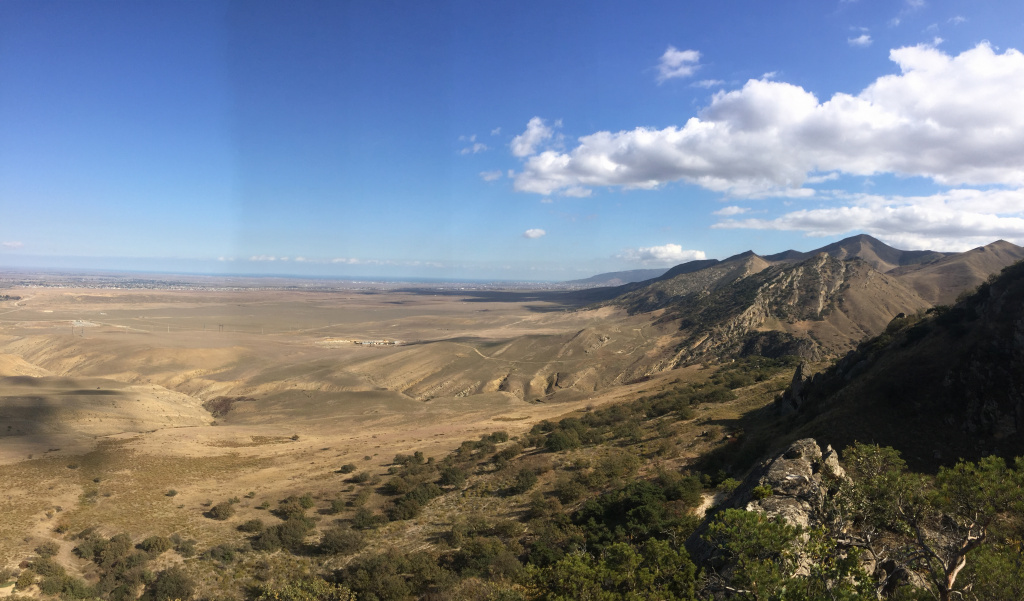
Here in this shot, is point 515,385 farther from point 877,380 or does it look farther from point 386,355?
point 877,380

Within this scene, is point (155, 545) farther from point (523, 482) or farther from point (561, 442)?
point (561, 442)

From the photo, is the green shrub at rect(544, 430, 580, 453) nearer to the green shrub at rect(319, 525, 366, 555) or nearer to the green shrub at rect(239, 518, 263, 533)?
the green shrub at rect(319, 525, 366, 555)

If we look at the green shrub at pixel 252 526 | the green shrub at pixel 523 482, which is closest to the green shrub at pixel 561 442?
the green shrub at pixel 523 482

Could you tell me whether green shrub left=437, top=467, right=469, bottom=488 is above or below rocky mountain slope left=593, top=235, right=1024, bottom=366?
below

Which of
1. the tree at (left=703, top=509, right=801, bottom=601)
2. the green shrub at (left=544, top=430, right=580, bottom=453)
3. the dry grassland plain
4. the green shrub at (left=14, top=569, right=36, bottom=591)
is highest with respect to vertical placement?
the tree at (left=703, top=509, right=801, bottom=601)

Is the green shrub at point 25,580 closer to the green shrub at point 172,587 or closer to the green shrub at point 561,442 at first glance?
the green shrub at point 172,587

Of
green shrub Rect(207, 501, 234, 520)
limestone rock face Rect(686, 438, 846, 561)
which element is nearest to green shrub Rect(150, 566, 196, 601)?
green shrub Rect(207, 501, 234, 520)

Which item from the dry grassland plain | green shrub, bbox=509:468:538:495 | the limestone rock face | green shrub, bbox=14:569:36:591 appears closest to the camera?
the limestone rock face

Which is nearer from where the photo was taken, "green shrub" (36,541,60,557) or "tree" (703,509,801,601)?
"tree" (703,509,801,601)
